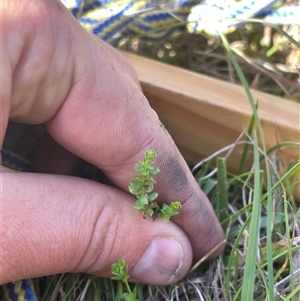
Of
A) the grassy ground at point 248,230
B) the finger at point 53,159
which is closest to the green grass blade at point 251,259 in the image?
the grassy ground at point 248,230

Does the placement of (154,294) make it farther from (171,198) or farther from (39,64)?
(39,64)

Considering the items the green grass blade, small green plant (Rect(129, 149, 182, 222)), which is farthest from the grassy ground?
small green plant (Rect(129, 149, 182, 222))

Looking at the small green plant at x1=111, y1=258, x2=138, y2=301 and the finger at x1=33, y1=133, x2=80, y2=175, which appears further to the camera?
the finger at x1=33, y1=133, x2=80, y2=175

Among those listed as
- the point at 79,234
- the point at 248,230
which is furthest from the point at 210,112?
the point at 79,234

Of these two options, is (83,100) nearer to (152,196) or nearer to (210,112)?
(152,196)

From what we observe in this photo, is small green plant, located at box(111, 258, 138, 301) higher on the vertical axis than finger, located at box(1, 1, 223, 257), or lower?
lower

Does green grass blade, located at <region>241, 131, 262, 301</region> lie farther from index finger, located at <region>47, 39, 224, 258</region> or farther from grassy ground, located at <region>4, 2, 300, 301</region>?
index finger, located at <region>47, 39, 224, 258</region>
